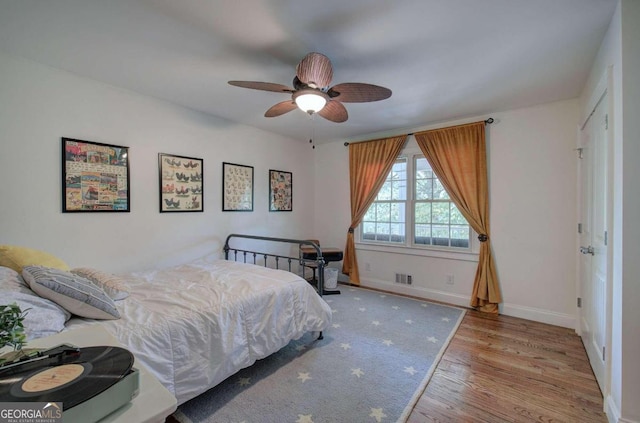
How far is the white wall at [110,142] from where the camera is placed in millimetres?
2084

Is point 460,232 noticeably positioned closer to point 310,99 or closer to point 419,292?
point 419,292

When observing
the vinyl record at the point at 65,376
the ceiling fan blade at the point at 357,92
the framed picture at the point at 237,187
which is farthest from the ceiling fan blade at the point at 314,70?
the framed picture at the point at 237,187

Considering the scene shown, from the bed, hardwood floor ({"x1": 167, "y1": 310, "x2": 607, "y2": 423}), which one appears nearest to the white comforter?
the bed

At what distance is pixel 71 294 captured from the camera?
56.2 inches

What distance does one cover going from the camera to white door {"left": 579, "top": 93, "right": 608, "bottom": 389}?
188cm

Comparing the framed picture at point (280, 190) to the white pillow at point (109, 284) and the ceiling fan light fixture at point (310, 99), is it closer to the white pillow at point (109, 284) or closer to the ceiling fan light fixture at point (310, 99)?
the ceiling fan light fixture at point (310, 99)

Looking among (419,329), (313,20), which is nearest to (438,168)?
(419,329)

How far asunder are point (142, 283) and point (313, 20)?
227 centimetres

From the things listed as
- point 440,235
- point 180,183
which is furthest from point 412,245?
point 180,183

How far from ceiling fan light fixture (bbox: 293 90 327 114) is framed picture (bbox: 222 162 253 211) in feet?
5.99

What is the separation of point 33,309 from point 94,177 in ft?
5.18

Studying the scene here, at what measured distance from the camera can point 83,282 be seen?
1545mm

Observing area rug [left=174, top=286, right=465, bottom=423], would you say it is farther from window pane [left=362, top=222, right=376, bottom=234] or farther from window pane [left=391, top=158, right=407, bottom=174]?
window pane [left=391, top=158, right=407, bottom=174]

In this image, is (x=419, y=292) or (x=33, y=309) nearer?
(x=33, y=309)
